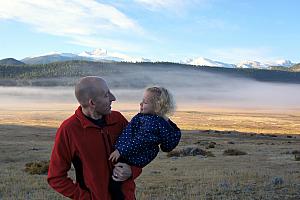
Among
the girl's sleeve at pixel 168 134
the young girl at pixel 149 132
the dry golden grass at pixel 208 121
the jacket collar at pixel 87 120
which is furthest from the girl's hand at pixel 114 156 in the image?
the dry golden grass at pixel 208 121

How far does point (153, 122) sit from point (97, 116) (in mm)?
512

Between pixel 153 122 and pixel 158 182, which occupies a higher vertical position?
pixel 153 122

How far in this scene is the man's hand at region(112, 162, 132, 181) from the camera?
14.6 feet

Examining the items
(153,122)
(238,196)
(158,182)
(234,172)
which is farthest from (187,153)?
(153,122)

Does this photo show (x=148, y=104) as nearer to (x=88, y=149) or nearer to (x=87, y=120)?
(x=87, y=120)

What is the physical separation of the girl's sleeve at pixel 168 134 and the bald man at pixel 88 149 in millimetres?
403

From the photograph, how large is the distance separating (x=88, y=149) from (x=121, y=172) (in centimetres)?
36

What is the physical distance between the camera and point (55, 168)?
441 cm

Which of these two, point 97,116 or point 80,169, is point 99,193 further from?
point 97,116

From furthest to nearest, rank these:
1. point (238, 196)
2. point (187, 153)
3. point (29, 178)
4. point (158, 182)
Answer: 1. point (187, 153)
2. point (29, 178)
3. point (158, 182)
4. point (238, 196)

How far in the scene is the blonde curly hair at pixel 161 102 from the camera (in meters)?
4.62

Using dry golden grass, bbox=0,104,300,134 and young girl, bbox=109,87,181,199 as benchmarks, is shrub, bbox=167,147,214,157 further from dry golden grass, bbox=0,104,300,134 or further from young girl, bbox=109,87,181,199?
dry golden grass, bbox=0,104,300,134

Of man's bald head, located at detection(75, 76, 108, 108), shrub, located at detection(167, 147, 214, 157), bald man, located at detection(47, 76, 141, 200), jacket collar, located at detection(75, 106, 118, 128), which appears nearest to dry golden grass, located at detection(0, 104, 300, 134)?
shrub, located at detection(167, 147, 214, 157)

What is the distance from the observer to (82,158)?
442 cm
